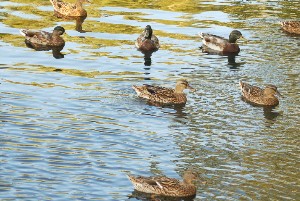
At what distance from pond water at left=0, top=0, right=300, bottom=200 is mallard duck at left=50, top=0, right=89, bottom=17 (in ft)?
2.58

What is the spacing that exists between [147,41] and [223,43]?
256 cm

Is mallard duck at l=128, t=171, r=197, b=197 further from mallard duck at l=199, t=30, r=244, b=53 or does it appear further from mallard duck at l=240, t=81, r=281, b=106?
mallard duck at l=199, t=30, r=244, b=53

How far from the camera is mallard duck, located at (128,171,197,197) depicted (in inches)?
646

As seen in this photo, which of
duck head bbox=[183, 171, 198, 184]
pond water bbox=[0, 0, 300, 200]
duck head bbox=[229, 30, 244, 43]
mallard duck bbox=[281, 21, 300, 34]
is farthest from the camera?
mallard duck bbox=[281, 21, 300, 34]

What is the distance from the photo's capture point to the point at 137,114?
21.8 meters

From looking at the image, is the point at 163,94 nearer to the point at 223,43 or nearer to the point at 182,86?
the point at 182,86

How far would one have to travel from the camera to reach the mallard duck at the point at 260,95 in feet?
76.2

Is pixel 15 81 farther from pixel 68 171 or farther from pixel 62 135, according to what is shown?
pixel 68 171

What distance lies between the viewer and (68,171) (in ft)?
57.0

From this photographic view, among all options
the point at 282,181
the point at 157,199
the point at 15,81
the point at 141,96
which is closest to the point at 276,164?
the point at 282,181

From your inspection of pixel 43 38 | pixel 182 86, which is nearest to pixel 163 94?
pixel 182 86

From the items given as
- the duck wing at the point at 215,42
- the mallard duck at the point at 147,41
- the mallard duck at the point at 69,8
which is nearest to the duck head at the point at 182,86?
the mallard duck at the point at 147,41

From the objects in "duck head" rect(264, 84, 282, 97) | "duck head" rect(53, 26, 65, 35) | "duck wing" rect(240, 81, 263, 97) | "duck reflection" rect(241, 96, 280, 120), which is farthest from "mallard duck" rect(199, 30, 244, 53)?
"duck head" rect(264, 84, 282, 97)

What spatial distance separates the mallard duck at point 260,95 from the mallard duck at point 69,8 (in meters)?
13.3
